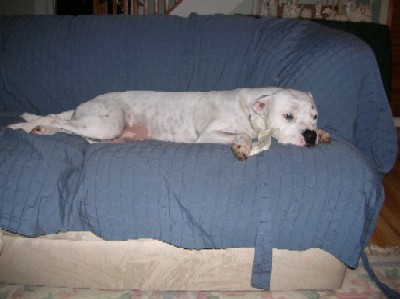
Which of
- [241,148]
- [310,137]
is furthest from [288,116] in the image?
[241,148]

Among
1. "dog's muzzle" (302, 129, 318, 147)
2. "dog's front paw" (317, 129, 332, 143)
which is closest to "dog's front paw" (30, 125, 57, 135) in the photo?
"dog's muzzle" (302, 129, 318, 147)

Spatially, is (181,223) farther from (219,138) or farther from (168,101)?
(168,101)

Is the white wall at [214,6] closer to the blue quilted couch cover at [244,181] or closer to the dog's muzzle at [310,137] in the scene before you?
the blue quilted couch cover at [244,181]

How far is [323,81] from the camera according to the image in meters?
2.16

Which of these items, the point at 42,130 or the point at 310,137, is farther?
the point at 42,130

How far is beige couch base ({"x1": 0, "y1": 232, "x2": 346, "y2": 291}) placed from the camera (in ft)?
6.13

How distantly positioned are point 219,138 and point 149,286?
40.7 inches

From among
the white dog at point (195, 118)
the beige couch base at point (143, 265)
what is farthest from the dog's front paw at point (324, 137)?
the beige couch base at point (143, 265)

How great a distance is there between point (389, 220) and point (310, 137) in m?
1.53

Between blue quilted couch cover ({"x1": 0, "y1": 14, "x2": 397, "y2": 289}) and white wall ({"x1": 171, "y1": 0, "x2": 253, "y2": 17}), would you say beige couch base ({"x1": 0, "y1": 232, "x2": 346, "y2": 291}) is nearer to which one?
blue quilted couch cover ({"x1": 0, "y1": 14, "x2": 397, "y2": 289})

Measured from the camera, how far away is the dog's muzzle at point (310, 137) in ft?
6.65

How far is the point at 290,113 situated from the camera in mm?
2170

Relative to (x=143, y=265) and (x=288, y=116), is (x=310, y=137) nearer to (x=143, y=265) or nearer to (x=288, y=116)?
(x=288, y=116)

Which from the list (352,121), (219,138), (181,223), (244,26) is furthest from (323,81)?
(181,223)
